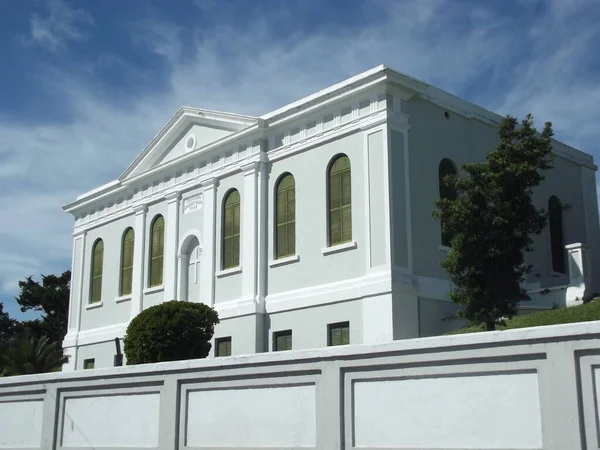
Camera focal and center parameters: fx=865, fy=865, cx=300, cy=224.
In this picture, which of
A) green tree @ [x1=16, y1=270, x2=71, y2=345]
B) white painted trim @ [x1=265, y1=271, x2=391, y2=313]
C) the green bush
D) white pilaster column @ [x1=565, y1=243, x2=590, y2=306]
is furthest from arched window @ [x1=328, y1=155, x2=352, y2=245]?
green tree @ [x1=16, y1=270, x2=71, y2=345]

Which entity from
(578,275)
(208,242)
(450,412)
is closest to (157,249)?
(208,242)

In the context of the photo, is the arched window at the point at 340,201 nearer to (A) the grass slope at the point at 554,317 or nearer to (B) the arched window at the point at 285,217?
(B) the arched window at the point at 285,217

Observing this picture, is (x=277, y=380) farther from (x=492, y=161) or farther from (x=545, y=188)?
(x=545, y=188)

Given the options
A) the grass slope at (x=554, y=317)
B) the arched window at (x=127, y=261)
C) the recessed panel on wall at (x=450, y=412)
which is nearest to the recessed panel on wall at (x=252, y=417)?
the recessed panel on wall at (x=450, y=412)

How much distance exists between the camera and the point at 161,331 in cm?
1952

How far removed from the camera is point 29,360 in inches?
1264

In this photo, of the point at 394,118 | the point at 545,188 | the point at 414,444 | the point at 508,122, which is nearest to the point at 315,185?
the point at 394,118

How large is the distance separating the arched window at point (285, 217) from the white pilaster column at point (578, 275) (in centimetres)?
729

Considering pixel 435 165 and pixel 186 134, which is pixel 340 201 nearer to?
pixel 435 165

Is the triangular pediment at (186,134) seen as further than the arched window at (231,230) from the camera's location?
Yes

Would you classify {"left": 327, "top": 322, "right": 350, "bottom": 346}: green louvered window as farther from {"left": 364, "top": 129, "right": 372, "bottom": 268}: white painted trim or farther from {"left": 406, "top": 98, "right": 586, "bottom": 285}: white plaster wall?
{"left": 406, "top": 98, "right": 586, "bottom": 285}: white plaster wall

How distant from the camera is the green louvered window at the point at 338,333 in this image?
21.5 meters

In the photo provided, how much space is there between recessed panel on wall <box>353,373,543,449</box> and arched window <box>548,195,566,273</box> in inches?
701

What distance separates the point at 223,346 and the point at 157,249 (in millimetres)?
5432
